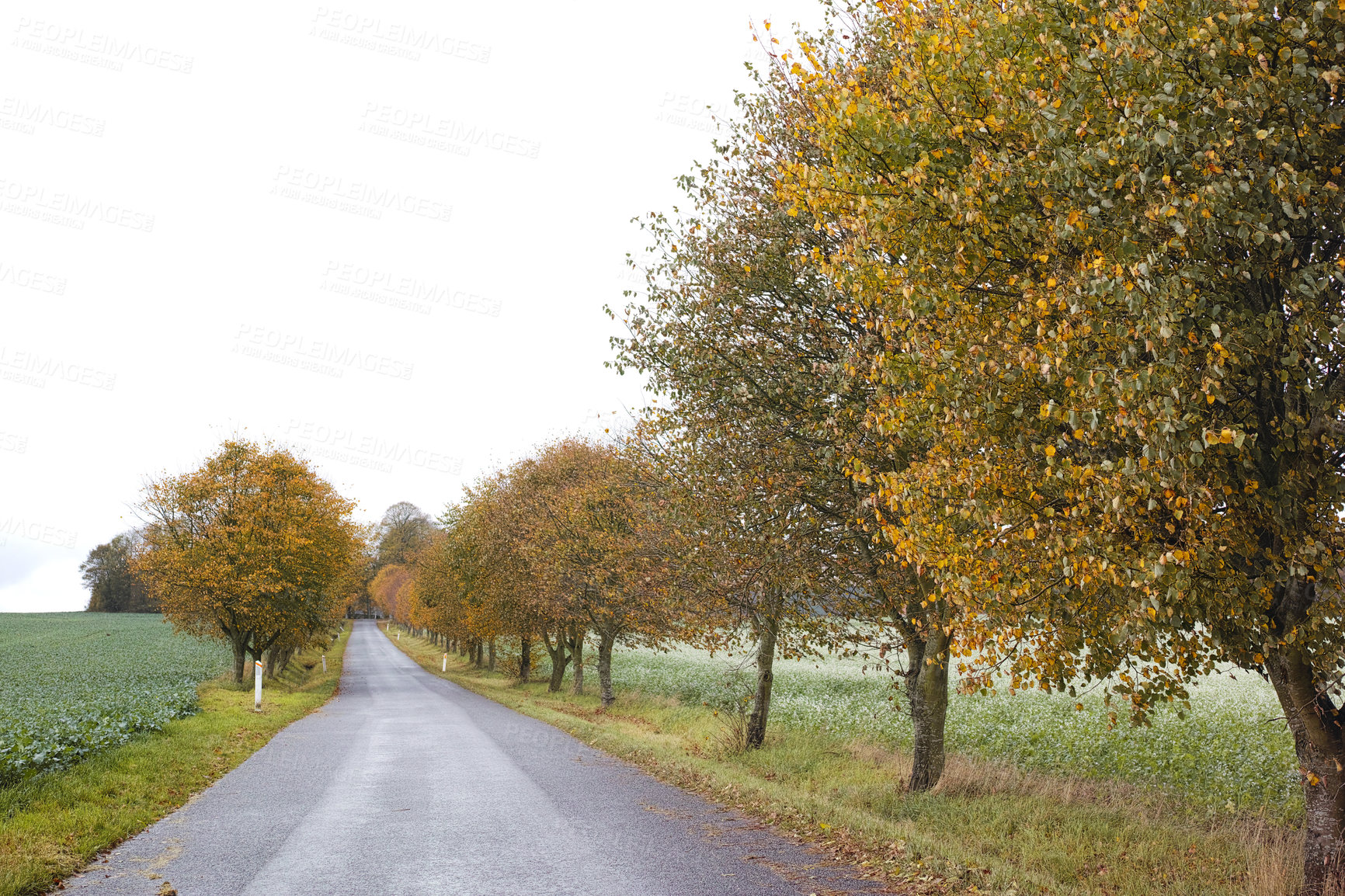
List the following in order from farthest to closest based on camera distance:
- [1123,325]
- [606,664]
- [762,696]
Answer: [606,664] → [762,696] → [1123,325]

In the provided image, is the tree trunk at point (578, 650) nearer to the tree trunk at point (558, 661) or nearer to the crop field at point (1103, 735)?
the tree trunk at point (558, 661)

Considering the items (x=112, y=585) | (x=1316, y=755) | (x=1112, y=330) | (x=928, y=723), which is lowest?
(x=112, y=585)

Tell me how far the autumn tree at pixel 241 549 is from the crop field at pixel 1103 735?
17429 mm

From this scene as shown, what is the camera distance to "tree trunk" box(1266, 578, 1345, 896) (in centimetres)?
627

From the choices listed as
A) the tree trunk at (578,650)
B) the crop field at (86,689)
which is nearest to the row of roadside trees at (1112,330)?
the crop field at (86,689)

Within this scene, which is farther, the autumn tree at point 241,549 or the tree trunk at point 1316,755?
the autumn tree at point 241,549

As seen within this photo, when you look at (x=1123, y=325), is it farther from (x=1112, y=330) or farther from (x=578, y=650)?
(x=578, y=650)

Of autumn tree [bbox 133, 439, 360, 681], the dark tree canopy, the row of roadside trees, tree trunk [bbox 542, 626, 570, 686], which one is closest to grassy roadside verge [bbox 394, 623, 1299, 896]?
the row of roadside trees

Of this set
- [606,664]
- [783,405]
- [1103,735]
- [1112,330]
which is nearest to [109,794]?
[783,405]

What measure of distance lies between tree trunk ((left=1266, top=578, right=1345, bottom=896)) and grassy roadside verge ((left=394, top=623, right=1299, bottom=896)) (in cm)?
46

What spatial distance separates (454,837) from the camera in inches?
337

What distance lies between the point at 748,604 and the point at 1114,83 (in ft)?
30.6

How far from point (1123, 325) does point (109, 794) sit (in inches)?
483

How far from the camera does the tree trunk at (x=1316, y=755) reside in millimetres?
6266
